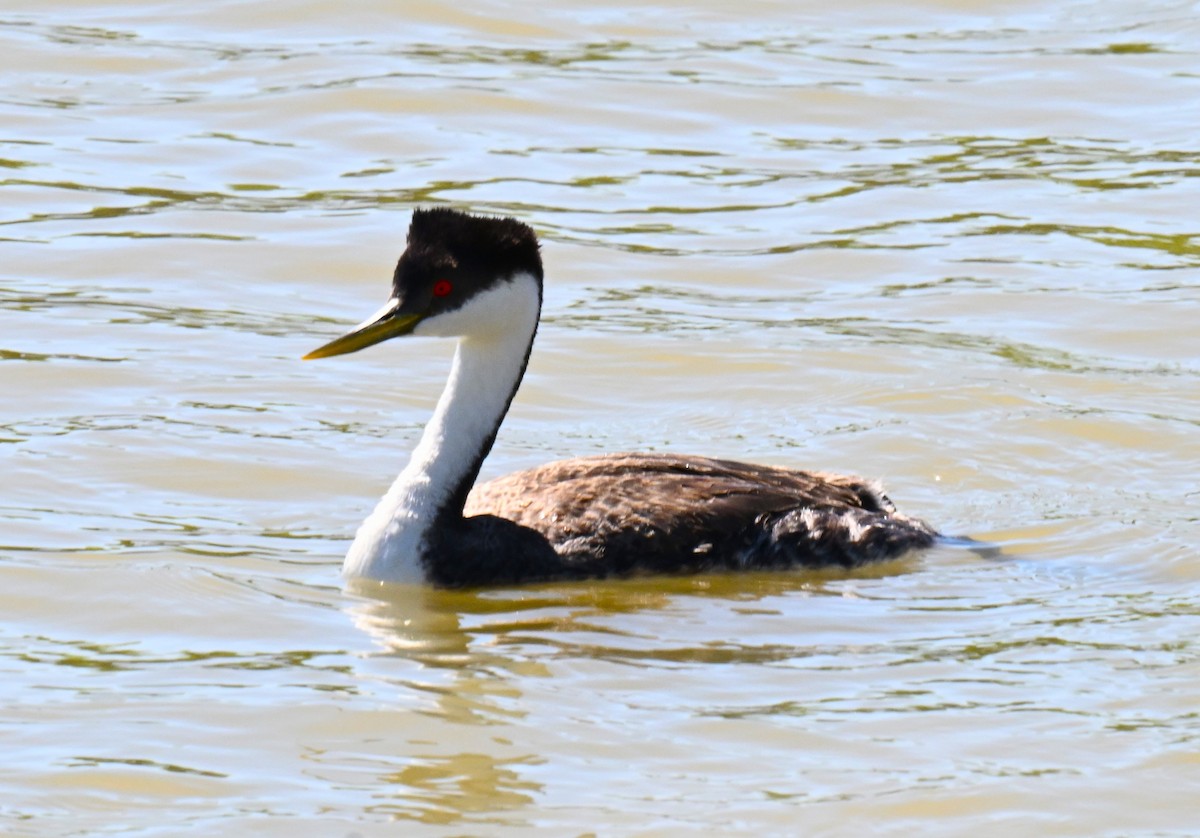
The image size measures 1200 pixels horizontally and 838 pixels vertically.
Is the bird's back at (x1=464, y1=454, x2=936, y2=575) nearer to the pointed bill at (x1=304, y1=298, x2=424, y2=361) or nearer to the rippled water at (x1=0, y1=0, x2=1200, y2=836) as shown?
the rippled water at (x1=0, y1=0, x2=1200, y2=836)

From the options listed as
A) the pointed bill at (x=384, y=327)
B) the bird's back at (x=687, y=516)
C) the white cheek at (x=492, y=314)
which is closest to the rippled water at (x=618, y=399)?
the bird's back at (x=687, y=516)

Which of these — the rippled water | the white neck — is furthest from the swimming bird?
the rippled water

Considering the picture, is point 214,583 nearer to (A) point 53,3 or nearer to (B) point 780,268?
(B) point 780,268

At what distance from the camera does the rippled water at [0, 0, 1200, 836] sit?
7016 mm

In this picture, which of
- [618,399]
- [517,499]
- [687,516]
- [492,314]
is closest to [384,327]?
[492,314]

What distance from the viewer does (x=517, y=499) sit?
9.36 metres

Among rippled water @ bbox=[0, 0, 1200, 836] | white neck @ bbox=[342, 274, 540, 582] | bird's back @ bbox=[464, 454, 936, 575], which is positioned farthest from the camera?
bird's back @ bbox=[464, 454, 936, 575]

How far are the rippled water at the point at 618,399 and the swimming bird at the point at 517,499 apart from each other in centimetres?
14

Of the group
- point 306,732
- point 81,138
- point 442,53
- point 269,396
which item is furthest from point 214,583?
point 442,53

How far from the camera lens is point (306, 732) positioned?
7.25m

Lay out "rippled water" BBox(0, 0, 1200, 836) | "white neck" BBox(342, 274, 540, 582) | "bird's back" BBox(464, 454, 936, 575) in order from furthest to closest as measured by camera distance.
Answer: "bird's back" BBox(464, 454, 936, 575) < "white neck" BBox(342, 274, 540, 582) < "rippled water" BBox(0, 0, 1200, 836)

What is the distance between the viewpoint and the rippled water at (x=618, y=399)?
7.02 metres

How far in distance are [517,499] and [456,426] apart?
1.26 ft

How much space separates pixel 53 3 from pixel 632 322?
8.21 meters
